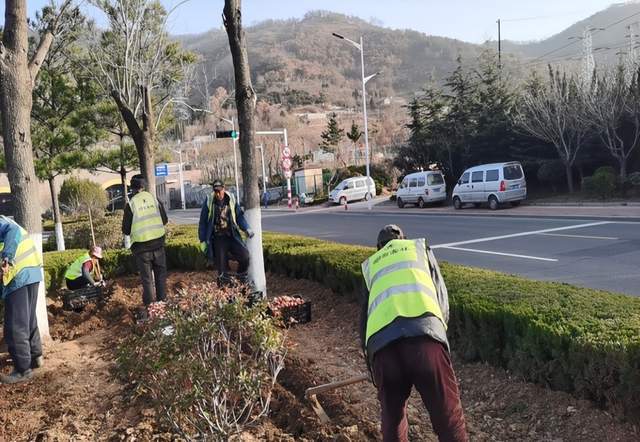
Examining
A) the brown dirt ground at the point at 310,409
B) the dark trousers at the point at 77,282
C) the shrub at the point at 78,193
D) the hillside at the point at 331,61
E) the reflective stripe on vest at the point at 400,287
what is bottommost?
the brown dirt ground at the point at 310,409

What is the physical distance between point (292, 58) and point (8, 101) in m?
143

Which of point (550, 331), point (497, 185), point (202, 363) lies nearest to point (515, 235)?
point (497, 185)

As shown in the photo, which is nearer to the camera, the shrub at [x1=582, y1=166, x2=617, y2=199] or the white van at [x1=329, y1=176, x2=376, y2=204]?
the shrub at [x1=582, y1=166, x2=617, y2=199]

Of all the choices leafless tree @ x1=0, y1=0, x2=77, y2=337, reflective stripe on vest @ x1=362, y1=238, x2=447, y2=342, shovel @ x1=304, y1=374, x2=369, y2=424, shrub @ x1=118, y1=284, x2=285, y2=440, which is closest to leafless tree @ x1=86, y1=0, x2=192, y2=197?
leafless tree @ x1=0, y1=0, x2=77, y2=337

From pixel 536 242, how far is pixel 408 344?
35.9 feet

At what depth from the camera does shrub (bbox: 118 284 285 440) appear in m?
2.83

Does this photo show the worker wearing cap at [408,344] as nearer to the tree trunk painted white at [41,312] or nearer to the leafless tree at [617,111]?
the tree trunk painted white at [41,312]

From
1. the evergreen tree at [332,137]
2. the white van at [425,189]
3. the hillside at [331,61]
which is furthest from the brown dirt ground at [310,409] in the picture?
the hillside at [331,61]

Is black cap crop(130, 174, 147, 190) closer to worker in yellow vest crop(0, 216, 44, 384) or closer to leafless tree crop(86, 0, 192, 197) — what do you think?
worker in yellow vest crop(0, 216, 44, 384)

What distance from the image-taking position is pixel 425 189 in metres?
26.8

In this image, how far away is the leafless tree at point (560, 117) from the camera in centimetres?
2205

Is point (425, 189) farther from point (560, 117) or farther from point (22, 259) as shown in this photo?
point (22, 259)

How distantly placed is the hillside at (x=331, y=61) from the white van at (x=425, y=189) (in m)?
84.1

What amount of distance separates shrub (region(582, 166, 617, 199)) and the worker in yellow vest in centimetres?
2031
